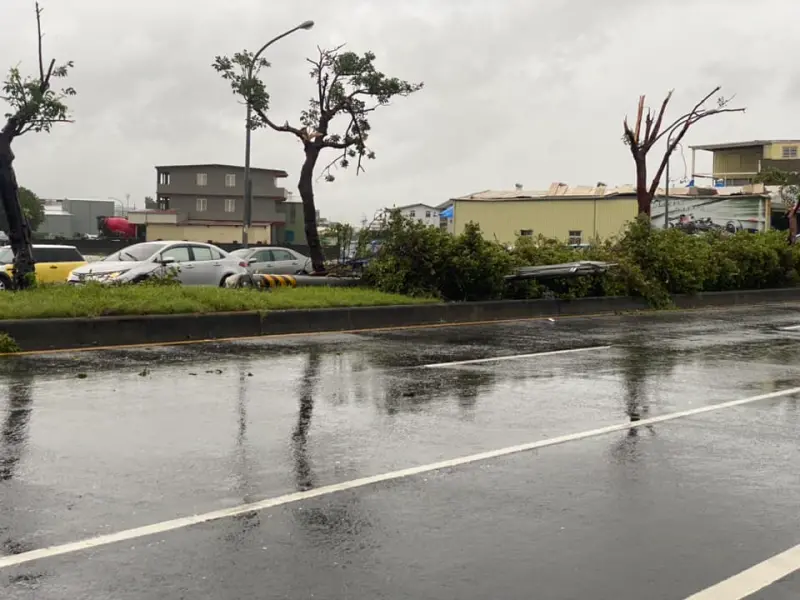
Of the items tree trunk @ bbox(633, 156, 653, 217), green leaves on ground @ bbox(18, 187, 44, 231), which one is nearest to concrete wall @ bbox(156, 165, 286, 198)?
green leaves on ground @ bbox(18, 187, 44, 231)

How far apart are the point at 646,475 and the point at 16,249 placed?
11.7m

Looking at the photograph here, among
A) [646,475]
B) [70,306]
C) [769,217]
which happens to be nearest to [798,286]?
[70,306]

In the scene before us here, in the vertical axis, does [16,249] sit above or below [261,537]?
above

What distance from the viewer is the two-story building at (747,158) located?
87.3m

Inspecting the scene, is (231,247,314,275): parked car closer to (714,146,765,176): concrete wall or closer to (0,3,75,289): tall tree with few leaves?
(0,3,75,289): tall tree with few leaves

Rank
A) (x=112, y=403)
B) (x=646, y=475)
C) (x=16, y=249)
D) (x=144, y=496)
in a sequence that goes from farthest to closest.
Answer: (x=16, y=249) → (x=112, y=403) → (x=646, y=475) → (x=144, y=496)

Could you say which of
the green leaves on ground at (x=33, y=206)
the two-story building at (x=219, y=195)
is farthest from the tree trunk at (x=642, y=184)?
the green leaves on ground at (x=33, y=206)

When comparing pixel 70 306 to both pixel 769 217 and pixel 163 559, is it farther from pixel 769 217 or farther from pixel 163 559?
pixel 769 217

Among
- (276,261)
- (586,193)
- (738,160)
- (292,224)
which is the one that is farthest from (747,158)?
(276,261)

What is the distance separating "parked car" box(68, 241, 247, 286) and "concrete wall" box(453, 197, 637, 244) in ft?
131

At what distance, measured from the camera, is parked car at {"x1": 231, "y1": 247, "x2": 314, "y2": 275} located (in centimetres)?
2638

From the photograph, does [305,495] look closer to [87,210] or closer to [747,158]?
[747,158]

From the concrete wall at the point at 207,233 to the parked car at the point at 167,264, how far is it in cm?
5942

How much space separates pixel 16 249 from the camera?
1481cm
